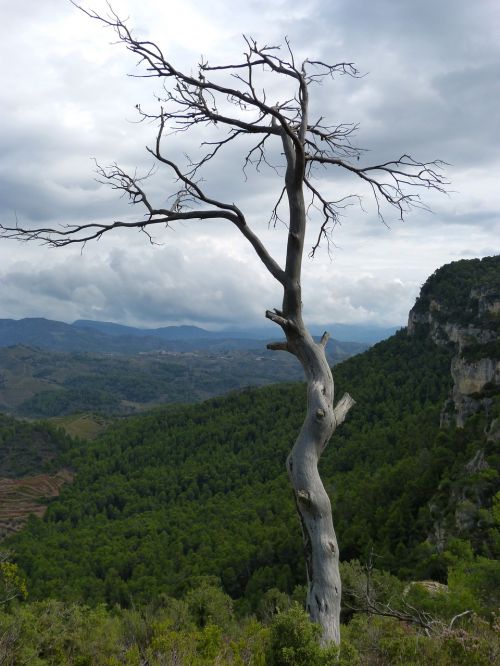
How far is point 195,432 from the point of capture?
9981cm

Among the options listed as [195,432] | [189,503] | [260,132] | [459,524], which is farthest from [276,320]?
[195,432]

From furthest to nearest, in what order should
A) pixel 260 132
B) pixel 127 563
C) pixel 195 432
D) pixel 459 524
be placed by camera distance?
pixel 195 432 < pixel 127 563 < pixel 459 524 < pixel 260 132

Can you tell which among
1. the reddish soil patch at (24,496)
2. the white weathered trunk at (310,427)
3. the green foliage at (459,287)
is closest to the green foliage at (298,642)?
the white weathered trunk at (310,427)

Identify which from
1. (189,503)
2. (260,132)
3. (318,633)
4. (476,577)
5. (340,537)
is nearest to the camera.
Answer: (318,633)

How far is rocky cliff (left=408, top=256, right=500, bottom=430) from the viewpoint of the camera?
126 feet

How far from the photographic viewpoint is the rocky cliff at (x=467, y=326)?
126 feet

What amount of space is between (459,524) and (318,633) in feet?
76.5

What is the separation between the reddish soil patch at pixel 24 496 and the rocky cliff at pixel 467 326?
6741cm

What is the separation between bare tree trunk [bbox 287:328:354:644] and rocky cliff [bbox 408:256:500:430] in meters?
26.7

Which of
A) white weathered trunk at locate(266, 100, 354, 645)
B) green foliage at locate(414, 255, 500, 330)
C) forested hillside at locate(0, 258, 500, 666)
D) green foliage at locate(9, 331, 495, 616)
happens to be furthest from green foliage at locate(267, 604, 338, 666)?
green foliage at locate(414, 255, 500, 330)

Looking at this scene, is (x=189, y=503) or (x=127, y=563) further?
(x=189, y=503)

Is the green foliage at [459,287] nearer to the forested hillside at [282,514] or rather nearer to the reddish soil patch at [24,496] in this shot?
the forested hillside at [282,514]

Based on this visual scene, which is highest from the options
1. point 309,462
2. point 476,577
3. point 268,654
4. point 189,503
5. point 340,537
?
point 309,462

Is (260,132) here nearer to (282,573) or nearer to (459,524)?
(459,524)
